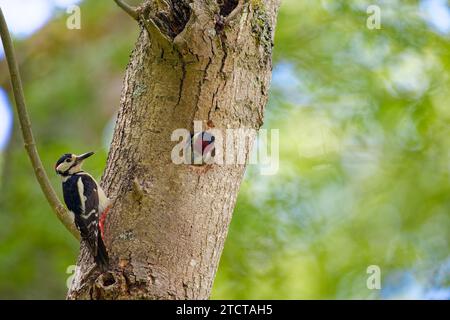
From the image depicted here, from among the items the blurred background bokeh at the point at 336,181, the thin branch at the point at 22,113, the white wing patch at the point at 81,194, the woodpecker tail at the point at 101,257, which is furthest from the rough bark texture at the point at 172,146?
the blurred background bokeh at the point at 336,181

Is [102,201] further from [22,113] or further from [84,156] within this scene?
[84,156]

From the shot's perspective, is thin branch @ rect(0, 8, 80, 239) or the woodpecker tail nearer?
the woodpecker tail

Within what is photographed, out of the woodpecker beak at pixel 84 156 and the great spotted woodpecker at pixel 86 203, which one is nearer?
the great spotted woodpecker at pixel 86 203

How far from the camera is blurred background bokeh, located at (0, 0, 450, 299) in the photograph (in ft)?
24.7

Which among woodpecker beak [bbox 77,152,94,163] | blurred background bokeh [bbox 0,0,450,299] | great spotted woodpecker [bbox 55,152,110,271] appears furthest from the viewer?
blurred background bokeh [bbox 0,0,450,299]

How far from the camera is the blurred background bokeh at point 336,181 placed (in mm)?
7531

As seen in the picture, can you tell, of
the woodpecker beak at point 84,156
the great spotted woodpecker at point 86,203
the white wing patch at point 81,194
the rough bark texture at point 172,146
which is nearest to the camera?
the rough bark texture at point 172,146

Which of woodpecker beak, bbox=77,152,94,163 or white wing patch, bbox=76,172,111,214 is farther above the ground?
woodpecker beak, bbox=77,152,94,163

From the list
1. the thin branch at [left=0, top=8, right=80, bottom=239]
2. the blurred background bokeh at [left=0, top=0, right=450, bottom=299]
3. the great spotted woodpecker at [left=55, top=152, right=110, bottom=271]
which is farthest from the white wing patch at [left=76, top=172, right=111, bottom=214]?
the blurred background bokeh at [left=0, top=0, right=450, bottom=299]

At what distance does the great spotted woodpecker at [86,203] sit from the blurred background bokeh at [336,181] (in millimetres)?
1610

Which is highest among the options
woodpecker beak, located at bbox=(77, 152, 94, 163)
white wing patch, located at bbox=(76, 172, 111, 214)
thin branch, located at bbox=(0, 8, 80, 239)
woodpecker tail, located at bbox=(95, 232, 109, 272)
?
woodpecker beak, located at bbox=(77, 152, 94, 163)

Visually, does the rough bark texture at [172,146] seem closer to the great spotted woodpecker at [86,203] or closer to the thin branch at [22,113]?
the great spotted woodpecker at [86,203]

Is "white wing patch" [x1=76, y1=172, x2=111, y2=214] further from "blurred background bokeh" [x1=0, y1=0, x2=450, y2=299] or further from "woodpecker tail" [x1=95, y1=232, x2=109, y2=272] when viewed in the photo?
"blurred background bokeh" [x1=0, y1=0, x2=450, y2=299]
